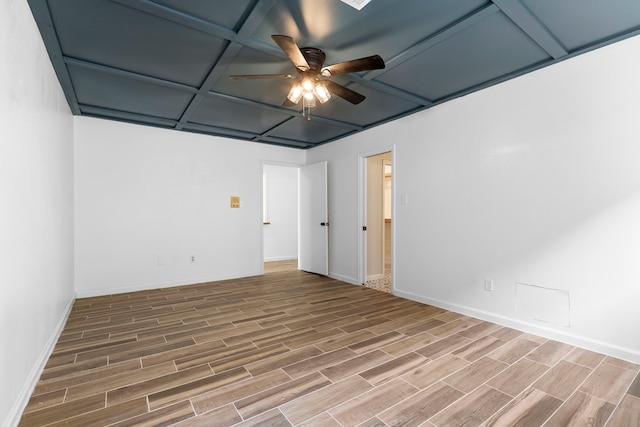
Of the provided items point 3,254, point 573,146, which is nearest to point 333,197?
point 573,146

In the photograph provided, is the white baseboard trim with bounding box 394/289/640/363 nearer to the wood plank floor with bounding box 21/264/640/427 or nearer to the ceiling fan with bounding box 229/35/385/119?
the wood plank floor with bounding box 21/264/640/427

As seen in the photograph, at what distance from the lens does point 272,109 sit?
12.4ft

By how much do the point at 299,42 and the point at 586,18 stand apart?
2.03 m

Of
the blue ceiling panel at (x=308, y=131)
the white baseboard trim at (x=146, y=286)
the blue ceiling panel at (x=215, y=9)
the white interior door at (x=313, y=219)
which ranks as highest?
the blue ceiling panel at (x=215, y=9)

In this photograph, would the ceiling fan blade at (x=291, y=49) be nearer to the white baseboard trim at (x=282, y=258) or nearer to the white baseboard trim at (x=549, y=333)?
the white baseboard trim at (x=549, y=333)

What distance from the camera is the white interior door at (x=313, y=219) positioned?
216 inches

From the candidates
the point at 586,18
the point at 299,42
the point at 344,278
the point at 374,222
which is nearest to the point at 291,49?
the point at 299,42

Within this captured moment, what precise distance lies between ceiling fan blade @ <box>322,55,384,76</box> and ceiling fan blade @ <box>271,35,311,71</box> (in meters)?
0.19

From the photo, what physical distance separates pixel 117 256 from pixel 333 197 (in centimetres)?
345

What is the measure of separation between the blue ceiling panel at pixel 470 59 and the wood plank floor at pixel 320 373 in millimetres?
2465

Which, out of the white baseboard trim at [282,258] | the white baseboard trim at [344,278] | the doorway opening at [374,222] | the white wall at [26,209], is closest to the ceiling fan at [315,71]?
the white wall at [26,209]

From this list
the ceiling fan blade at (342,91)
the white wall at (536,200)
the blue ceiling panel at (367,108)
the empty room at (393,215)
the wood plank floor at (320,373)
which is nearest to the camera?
the wood plank floor at (320,373)

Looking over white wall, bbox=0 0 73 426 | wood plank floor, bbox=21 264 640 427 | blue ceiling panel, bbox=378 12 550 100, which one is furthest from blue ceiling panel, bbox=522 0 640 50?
white wall, bbox=0 0 73 426

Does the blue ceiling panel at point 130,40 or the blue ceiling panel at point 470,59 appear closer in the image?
the blue ceiling panel at point 130,40
